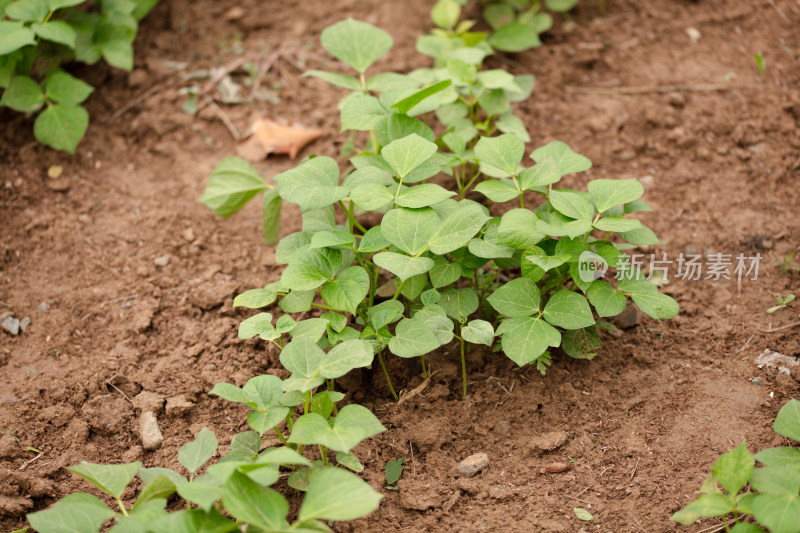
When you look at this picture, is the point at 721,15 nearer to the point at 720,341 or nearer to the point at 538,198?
the point at 538,198

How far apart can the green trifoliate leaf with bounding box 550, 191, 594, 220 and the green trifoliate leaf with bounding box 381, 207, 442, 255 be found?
36 centimetres

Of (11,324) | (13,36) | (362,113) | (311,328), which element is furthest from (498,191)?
(13,36)

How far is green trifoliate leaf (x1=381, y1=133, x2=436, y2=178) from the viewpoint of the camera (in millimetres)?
2146

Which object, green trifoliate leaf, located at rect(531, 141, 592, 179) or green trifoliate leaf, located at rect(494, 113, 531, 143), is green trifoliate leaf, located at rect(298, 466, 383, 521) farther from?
green trifoliate leaf, located at rect(494, 113, 531, 143)

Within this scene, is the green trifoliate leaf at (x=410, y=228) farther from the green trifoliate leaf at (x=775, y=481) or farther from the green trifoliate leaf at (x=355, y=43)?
the green trifoliate leaf at (x=775, y=481)

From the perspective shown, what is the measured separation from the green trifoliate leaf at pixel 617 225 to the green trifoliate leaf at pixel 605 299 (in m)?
0.18

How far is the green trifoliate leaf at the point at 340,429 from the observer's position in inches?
65.7

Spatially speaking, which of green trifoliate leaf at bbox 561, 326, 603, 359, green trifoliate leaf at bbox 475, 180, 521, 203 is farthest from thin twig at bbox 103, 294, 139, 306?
green trifoliate leaf at bbox 561, 326, 603, 359

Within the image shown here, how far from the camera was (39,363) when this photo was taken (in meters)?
2.27

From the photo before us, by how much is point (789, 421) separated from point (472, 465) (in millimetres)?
846

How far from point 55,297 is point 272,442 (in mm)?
1087

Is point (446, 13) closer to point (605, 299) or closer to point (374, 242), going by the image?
point (374, 242)

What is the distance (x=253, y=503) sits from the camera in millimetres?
1541

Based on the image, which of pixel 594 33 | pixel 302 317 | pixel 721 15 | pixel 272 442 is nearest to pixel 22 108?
pixel 302 317
